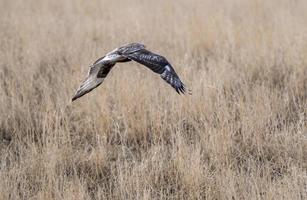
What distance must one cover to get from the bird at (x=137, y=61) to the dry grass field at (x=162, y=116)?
0.55m

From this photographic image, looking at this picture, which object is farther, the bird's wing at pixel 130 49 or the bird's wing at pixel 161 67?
the bird's wing at pixel 130 49

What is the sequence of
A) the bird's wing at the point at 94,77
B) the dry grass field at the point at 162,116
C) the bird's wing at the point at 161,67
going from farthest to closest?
the bird's wing at the point at 94,77, the dry grass field at the point at 162,116, the bird's wing at the point at 161,67

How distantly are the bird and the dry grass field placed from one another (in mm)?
546

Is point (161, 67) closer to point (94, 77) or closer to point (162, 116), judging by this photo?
point (94, 77)

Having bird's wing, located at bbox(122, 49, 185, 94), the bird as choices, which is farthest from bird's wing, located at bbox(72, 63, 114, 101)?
bird's wing, located at bbox(122, 49, 185, 94)

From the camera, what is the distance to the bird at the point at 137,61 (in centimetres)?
321

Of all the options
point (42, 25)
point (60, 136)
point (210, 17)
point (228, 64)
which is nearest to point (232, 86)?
point (228, 64)

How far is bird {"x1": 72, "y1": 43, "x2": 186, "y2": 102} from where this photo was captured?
3.21 meters

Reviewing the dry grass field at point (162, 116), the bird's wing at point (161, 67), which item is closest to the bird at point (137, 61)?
the bird's wing at point (161, 67)

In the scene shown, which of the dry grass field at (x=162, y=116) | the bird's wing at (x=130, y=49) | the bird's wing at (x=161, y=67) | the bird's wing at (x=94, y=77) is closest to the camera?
the bird's wing at (x=161, y=67)

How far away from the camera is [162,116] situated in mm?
4531

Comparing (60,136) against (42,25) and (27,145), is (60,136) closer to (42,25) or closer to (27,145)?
(27,145)

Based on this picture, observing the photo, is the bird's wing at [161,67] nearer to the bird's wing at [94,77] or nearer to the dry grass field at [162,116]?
Result: the bird's wing at [94,77]

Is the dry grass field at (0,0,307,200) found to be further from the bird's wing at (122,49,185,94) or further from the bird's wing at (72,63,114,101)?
the bird's wing at (122,49,185,94)
